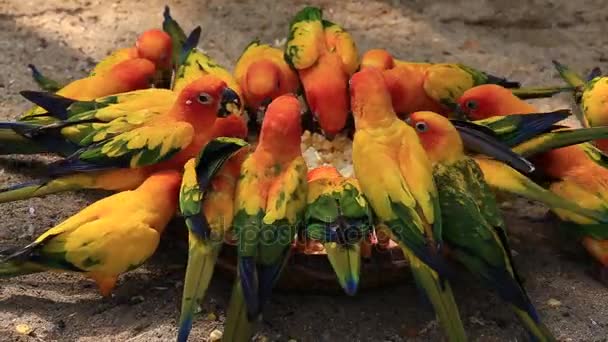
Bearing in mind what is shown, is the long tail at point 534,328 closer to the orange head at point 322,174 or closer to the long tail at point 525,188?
the long tail at point 525,188

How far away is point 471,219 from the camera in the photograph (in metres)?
2.08

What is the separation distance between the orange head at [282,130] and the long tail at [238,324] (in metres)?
0.47

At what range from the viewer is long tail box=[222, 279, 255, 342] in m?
→ 1.94

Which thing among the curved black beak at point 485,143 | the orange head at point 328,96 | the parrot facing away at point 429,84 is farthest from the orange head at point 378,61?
the curved black beak at point 485,143

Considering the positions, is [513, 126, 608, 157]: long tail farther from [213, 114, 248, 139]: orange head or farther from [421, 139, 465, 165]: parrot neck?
[213, 114, 248, 139]: orange head

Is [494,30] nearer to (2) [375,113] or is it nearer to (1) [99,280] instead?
(2) [375,113]

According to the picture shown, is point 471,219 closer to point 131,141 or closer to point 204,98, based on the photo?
point 204,98

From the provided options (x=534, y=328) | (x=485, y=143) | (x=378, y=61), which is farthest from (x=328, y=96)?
(x=534, y=328)

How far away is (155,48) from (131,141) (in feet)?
2.51

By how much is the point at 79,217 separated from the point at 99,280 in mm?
196

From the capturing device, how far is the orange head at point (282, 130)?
7.24 ft

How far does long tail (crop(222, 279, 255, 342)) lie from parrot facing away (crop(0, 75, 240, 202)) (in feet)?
1.84

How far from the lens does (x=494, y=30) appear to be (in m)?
4.01

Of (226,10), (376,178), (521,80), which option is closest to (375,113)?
(376,178)
